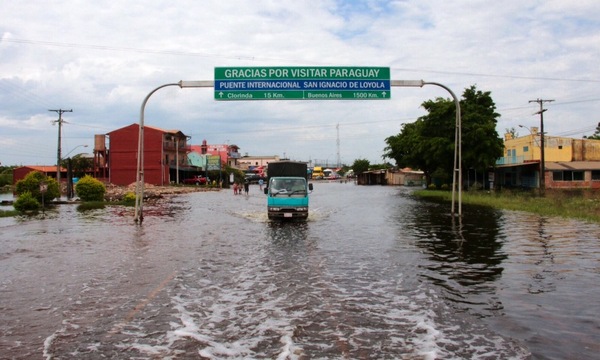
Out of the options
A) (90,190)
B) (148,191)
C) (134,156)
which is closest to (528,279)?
(90,190)

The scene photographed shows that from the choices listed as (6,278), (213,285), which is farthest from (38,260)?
(213,285)

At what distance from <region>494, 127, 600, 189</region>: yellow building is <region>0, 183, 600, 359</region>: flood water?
1495 inches

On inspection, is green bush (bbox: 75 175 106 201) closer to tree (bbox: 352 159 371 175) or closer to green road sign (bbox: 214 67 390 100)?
green road sign (bbox: 214 67 390 100)

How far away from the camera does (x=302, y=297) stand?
25.3 ft

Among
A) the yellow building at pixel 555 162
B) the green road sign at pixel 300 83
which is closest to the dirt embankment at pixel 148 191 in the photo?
the green road sign at pixel 300 83

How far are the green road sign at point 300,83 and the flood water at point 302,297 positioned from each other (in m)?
7.61

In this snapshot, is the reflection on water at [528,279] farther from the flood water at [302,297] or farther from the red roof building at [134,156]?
the red roof building at [134,156]

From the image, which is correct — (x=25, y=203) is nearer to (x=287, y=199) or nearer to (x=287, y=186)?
(x=287, y=186)

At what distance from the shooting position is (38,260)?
11688 millimetres

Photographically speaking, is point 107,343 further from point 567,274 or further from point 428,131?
point 428,131

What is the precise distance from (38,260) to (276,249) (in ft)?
18.9

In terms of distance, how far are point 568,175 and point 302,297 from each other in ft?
166

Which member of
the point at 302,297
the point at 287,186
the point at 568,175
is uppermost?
the point at 568,175

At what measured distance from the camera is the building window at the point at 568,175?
164ft
